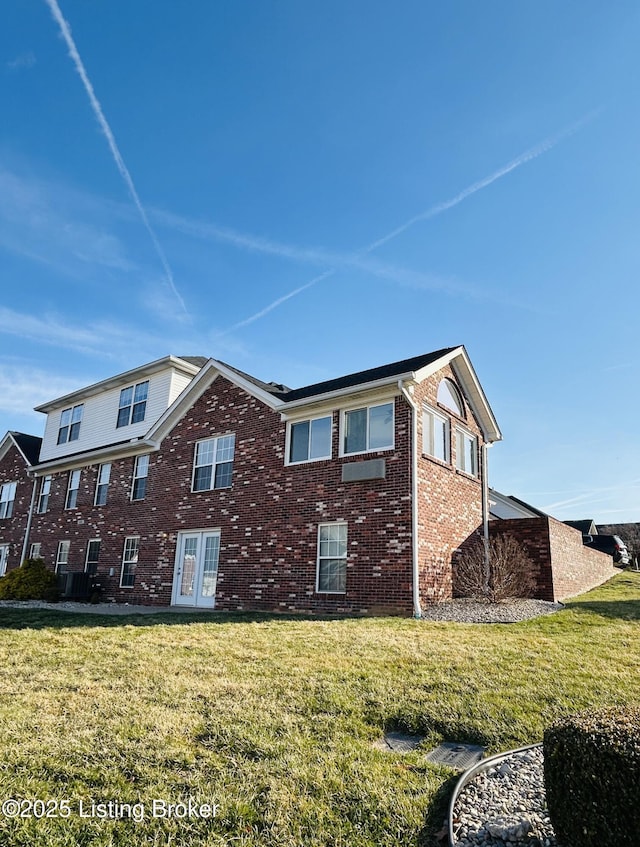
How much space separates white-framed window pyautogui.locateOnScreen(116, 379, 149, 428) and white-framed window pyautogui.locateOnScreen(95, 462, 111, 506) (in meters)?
1.96

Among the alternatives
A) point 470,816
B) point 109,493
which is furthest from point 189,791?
point 109,493

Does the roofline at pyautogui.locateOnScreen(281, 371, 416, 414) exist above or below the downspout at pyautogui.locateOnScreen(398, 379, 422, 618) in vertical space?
above

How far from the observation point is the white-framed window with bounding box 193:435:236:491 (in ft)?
54.1

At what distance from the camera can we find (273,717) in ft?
16.3

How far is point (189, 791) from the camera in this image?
3621mm

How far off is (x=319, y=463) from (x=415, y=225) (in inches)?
256

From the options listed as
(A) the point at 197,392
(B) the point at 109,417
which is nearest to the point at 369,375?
(A) the point at 197,392

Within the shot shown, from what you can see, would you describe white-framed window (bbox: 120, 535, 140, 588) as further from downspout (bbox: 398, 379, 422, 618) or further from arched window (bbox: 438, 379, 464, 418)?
arched window (bbox: 438, 379, 464, 418)

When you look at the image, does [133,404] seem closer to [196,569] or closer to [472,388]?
[196,569]

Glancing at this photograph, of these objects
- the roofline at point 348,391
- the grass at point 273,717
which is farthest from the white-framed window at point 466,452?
the grass at point 273,717

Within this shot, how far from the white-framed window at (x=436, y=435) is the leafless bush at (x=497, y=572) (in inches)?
107

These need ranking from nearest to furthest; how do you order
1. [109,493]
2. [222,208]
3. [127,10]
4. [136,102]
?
1. [127,10]
2. [136,102]
3. [222,208]
4. [109,493]

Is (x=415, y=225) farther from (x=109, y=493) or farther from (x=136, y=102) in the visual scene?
(x=109, y=493)

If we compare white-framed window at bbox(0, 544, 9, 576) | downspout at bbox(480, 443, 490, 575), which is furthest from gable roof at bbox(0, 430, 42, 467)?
downspout at bbox(480, 443, 490, 575)
